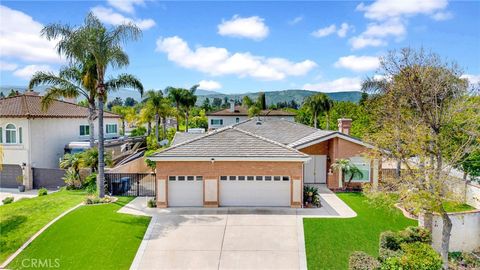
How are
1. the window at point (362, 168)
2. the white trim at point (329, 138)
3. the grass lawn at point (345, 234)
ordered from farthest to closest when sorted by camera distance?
the window at point (362, 168) → the white trim at point (329, 138) → the grass lawn at point (345, 234)

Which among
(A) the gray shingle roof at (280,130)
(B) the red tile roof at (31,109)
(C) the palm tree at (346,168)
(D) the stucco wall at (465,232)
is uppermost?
(B) the red tile roof at (31,109)

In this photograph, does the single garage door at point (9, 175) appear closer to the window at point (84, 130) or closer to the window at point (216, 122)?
the window at point (84, 130)

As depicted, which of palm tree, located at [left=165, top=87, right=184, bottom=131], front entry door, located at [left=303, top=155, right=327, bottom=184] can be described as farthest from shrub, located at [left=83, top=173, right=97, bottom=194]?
palm tree, located at [left=165, top=87, right=184, bottom=131]

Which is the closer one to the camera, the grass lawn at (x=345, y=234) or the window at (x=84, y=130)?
the grass lawn at (x=345, y=234)

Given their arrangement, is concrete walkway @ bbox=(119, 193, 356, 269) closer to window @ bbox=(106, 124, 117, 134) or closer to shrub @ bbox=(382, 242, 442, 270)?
shrub @ bbox=(382, 242, 442, 270)

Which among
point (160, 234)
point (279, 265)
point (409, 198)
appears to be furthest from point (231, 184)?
point (409, 198)

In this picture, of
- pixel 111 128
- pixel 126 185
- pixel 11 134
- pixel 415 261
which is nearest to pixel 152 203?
pixel 126 185

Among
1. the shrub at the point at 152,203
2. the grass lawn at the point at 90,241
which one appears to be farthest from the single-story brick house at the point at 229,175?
the grass lawn at the point at 90,241
